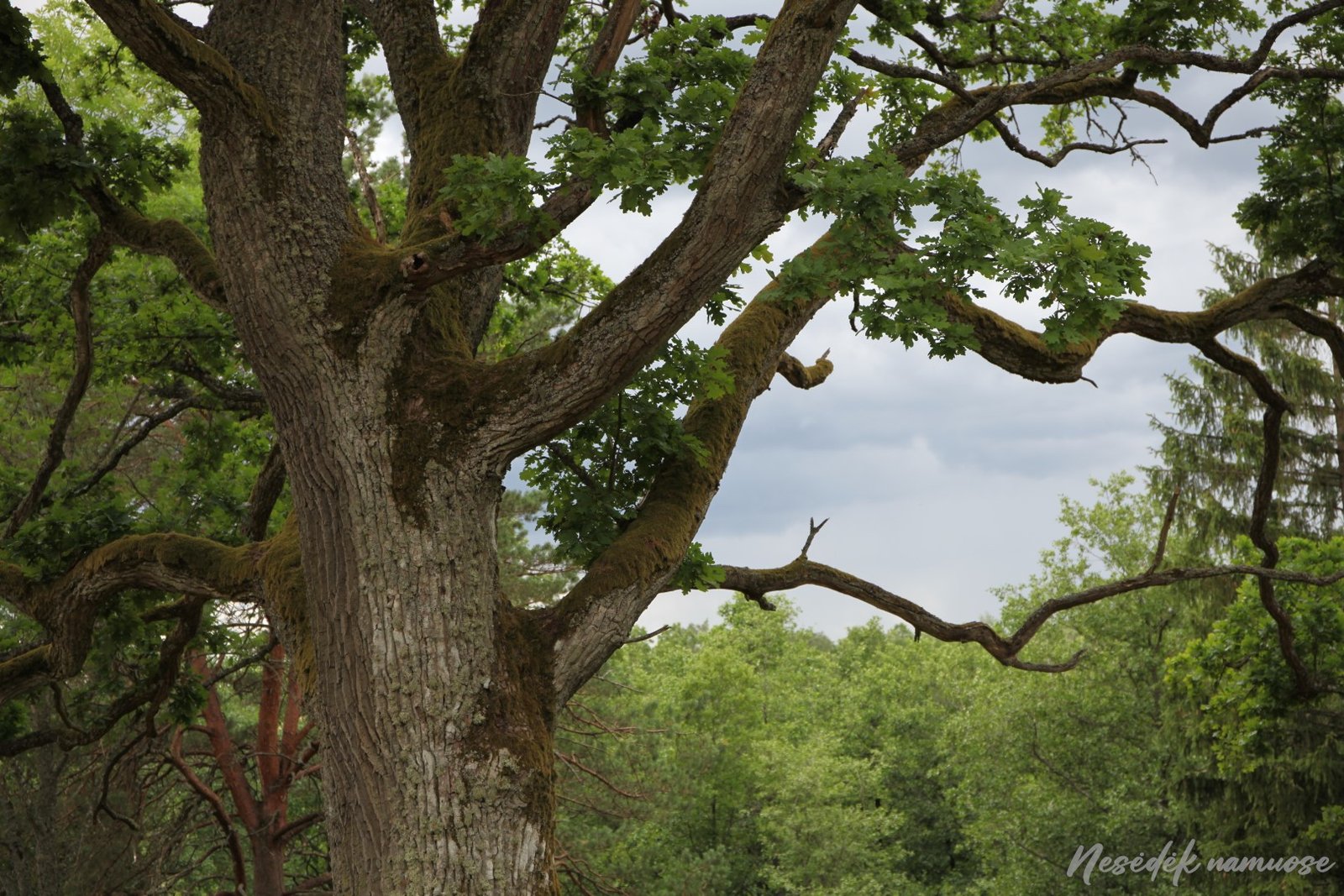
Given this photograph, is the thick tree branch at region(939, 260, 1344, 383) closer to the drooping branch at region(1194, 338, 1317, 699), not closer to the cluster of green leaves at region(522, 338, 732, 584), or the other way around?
Result: the drooping branch at region(1194, 338, 1317, 699)

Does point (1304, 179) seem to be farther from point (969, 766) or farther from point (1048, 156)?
point (969, 766)

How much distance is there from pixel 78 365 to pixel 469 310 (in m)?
3.08

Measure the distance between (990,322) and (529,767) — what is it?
447 centimetres

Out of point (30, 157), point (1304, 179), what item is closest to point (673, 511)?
point (30, 157)

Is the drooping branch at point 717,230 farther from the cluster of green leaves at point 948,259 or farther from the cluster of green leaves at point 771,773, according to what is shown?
the cluster of green leaves at point 771,773

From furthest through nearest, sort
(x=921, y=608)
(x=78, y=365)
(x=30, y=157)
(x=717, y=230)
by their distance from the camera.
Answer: (x=921, y=608) < (x=78, y=365) < (x=30, y=157) < (x=717, y=230)

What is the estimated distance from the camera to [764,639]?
3900 cm

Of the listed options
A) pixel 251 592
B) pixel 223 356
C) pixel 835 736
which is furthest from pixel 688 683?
pixel 251 592

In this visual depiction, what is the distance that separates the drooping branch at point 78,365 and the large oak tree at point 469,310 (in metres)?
0.15

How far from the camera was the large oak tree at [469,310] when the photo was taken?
4.72 m

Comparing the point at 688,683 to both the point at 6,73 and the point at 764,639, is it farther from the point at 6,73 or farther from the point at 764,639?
the point at 6,73

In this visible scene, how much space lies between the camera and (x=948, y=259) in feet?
15.9

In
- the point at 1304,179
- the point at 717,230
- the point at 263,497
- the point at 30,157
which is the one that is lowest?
the point at 717,230

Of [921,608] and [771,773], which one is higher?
[771,773]
